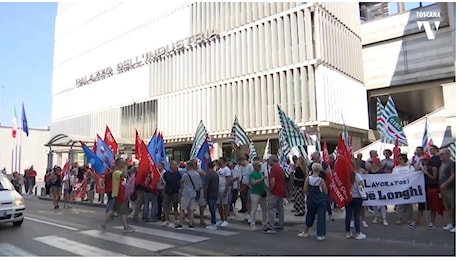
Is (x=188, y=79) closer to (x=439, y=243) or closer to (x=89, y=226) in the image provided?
(x=89, y=226)

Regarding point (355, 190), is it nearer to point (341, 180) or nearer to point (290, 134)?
point (341, 180)

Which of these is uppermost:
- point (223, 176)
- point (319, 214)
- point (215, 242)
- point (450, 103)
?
point (450, 103)

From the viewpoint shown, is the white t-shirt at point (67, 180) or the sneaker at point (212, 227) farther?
the white t-shirt at point (67, 180)

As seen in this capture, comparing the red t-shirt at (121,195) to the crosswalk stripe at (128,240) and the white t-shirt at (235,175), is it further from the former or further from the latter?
the white t-shirt at (235,175)

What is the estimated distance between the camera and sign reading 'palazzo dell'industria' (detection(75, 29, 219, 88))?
32.4 m

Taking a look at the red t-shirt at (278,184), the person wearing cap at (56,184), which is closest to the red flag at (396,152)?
the red t-shirt at (278,184)

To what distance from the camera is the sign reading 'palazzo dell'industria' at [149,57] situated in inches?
1276

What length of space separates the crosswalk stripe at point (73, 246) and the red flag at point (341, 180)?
4904 mm

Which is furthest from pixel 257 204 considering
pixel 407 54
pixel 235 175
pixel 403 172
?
pixel 407 54

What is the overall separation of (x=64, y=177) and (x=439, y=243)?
47.1 ft

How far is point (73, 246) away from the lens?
307 inches

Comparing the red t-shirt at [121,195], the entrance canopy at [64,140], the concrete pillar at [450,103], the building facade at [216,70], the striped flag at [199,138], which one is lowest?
the red t-shirt at [121,195]

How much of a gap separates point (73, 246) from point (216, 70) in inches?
966

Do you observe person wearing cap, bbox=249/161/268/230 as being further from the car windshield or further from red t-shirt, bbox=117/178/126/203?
the car windshield
